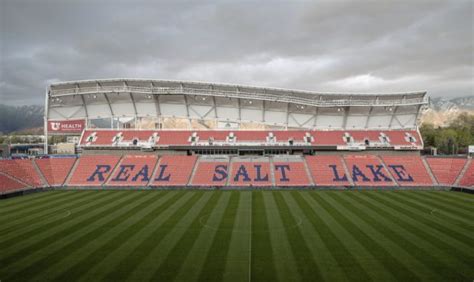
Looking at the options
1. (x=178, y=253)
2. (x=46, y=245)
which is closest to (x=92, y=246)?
(x=46, y=245)

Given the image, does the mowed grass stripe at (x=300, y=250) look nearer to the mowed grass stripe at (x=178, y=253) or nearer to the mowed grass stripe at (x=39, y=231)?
the mowed grass stripe at (x=178, y=253)

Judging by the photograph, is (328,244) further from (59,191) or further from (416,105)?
(416,105)

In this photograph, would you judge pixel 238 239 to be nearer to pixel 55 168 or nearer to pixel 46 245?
pixel 46 245

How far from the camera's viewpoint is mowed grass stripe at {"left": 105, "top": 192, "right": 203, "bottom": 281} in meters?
14.3

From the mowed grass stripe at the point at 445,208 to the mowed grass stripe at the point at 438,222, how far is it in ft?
2.17

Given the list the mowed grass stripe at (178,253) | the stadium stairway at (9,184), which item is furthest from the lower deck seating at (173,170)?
the mowed grass stripe at (178,253)

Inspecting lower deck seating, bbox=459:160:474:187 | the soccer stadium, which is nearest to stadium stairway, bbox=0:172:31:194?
the soccer stadium

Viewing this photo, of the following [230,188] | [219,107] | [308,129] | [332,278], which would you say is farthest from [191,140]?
[332,278]

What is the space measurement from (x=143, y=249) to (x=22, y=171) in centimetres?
3347

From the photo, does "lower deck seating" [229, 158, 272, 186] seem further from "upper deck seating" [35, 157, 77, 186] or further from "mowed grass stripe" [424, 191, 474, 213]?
"upper deck seating" [35, 157, 77, 186]

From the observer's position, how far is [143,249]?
17500 mm

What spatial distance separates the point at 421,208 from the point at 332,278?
18.9 metres

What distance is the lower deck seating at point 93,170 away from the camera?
137 feet

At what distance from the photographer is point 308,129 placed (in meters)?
48.9
